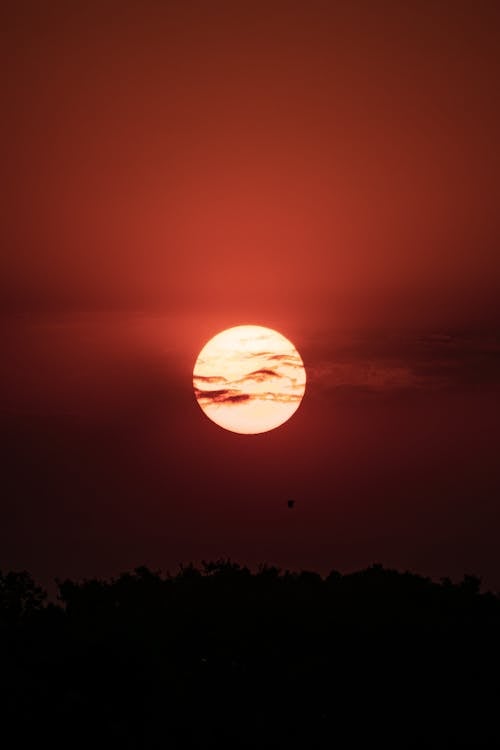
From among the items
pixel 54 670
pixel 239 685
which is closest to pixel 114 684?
pixel 54 670

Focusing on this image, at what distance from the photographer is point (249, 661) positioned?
41.9 meters

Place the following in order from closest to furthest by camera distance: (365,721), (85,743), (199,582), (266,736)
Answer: (85,743)
(266,736)
(365,721)
(199,582)

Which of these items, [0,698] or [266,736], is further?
[266,736]

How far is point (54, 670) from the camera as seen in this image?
3756cm

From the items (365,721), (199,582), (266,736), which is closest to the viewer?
(266,736)

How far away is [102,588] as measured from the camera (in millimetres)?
47875

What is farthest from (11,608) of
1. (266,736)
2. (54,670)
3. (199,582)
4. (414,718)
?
(414,718)

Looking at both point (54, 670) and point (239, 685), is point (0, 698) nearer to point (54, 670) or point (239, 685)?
point (54, 670)

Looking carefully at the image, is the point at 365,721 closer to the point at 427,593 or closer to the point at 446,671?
the point at 446,671

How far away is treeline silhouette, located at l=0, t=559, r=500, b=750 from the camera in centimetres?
3688

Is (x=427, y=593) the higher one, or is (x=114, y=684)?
(x=427, y=593)

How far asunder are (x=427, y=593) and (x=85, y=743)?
17.3 metres

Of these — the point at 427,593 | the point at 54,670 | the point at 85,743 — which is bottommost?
the point at 85,743

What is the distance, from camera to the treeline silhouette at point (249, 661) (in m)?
36.9
